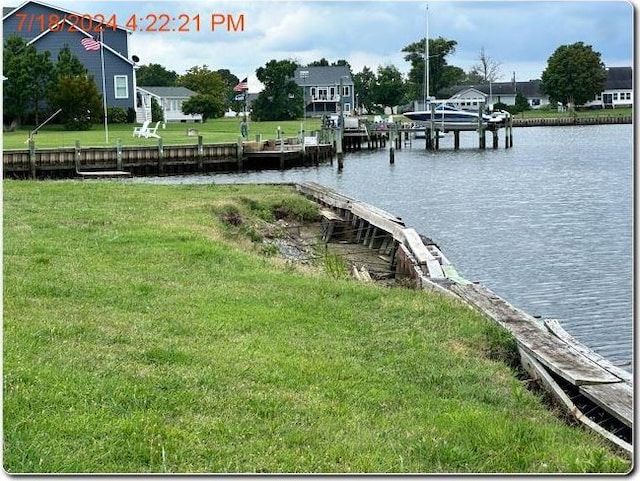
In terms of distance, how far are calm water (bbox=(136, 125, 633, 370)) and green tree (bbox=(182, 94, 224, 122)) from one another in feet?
63.0

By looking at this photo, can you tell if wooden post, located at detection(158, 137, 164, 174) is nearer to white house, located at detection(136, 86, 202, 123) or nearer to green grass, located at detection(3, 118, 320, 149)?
green grass, located at detection(3, 118, 320, 149)

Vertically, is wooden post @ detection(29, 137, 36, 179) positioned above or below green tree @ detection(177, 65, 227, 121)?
below

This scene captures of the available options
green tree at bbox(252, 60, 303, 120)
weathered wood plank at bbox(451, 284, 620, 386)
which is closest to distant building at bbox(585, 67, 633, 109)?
green tree at bbox(252, 60, 303, 120)

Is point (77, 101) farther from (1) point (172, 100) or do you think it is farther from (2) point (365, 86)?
(2) point (365, 86)

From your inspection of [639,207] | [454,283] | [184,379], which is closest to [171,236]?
[454,283]

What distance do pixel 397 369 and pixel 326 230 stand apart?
14467mm

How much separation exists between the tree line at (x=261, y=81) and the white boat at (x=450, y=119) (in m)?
4.86

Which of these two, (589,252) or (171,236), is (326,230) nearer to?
(589,252)

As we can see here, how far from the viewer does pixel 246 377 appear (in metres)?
6.72

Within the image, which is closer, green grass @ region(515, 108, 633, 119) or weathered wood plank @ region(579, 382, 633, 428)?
weathered wood plank @ region(579, 382, 633, 428)

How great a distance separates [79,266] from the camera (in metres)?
10.8

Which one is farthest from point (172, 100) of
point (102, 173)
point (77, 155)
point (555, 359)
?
point (555, 359)

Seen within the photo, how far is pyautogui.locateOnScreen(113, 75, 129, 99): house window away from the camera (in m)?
58.9

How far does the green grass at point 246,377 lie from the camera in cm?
521
